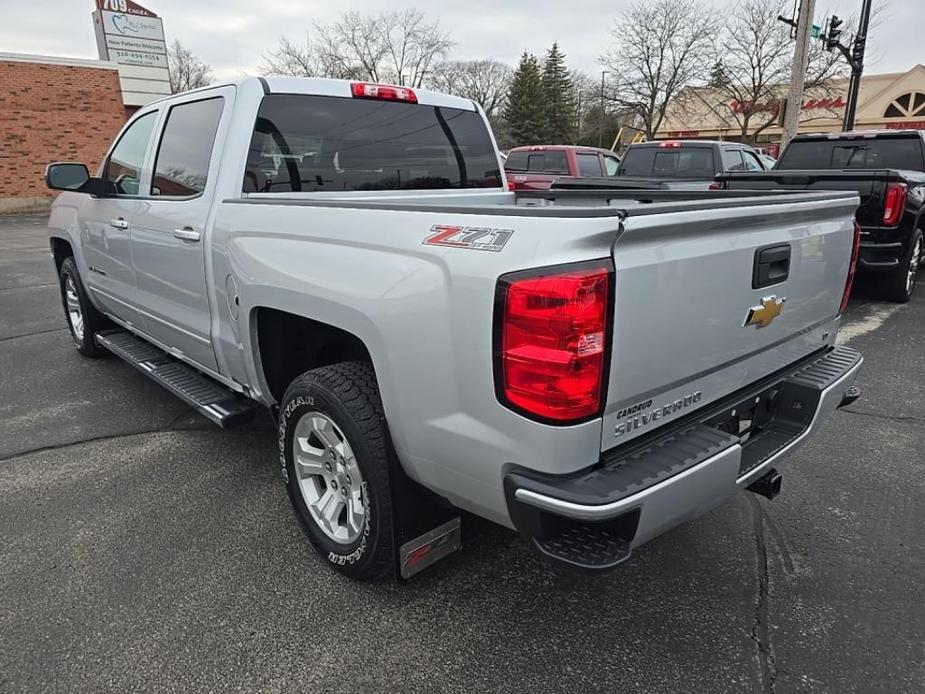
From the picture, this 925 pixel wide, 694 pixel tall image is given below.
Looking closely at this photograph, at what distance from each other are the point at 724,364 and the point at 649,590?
1.01m

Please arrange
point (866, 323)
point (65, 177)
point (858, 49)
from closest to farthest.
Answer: point (65, 177), point (866, 323), point (858, 49)

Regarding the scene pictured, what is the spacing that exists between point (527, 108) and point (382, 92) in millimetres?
48322

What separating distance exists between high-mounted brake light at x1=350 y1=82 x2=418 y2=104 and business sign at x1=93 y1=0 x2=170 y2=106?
23168mm

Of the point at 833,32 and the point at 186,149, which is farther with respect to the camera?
the point at 833,32

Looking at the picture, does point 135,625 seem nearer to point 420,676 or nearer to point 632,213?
point 420,676

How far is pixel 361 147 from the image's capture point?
3.36 m

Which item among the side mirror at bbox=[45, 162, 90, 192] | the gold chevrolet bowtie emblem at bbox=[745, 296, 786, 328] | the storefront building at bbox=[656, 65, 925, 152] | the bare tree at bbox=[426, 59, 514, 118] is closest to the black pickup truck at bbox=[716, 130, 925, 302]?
the gold chevrolet bowtie emblem at bbox=[745, 296, 786, 328]

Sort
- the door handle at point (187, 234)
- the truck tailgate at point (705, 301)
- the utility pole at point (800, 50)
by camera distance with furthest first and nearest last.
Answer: the utility pole at point (800, 50)
the door handle at point (187, 234)
the truck tailgate at point (705, 301)

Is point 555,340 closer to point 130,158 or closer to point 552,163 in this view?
point 130,158

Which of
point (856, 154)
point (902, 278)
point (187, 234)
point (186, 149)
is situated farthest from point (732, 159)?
point (187, 234)

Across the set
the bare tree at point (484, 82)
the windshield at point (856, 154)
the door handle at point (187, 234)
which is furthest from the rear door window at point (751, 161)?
the bare tree at point (484, 82)

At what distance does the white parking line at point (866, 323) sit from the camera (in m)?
6.23

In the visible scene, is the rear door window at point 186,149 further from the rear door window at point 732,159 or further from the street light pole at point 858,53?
the street light pole at point 858,53

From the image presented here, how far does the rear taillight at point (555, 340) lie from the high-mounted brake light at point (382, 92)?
2169mm
